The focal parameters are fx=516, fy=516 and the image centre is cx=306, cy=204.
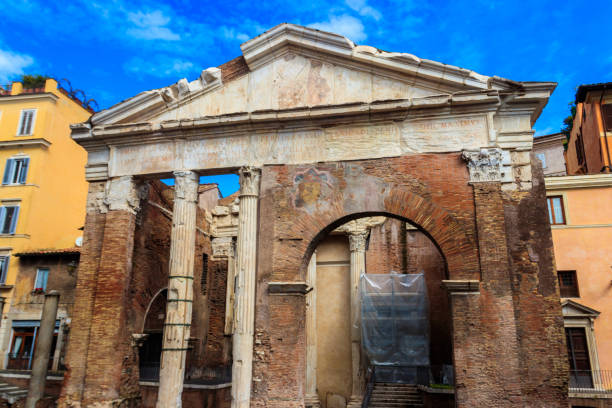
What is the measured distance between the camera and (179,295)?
35.2 ft

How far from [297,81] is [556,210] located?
39.2 ft

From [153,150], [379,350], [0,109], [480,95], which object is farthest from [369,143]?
[0,109]

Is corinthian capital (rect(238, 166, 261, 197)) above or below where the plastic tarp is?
above

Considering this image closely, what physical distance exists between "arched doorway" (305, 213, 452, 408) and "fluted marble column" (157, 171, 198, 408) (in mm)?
5710

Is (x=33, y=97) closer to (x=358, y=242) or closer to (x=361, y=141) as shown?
(x=358, y=242)

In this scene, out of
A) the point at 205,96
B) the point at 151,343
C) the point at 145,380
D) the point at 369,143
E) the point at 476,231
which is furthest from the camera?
the point at 151,343

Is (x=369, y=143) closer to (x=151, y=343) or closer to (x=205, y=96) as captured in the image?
(x=205, y=96)

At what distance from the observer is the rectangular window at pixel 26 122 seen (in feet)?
73.1

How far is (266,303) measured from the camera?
33.9 ft

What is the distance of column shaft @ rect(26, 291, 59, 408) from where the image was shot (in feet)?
36.6

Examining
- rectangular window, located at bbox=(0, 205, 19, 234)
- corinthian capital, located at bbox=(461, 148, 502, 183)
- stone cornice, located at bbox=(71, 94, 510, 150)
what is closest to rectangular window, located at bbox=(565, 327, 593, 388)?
corinthian capital, located at bbox=(461, 148, 502, 183)

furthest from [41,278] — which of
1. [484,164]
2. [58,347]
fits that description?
[484,164]

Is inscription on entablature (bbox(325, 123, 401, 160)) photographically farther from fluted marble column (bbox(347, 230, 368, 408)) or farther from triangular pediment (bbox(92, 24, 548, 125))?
fluted marble column (bbox(347, 230, 368, 408))

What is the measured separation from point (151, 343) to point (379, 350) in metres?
6.47
